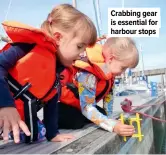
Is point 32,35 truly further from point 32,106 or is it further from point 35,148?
point 35,148

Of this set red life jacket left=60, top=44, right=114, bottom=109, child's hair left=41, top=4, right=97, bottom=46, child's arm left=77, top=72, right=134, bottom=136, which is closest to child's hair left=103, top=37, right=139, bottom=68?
red life jacket left=60, top=44, right=114, bottom=109

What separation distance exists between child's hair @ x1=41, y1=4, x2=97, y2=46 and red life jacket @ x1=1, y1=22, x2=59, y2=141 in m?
0.18

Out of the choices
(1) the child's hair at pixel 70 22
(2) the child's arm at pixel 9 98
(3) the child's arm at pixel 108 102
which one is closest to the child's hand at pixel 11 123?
(2) the child's arm at pixel 9 98

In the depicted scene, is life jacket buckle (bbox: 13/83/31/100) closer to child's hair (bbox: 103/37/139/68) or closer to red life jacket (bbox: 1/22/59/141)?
red life jacket (bbox: 1/22/59/141)

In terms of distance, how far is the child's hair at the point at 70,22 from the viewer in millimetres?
2336

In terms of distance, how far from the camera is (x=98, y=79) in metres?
3.31

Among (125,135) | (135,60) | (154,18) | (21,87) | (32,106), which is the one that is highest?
(154,18)

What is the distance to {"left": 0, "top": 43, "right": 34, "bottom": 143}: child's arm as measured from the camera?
153cm

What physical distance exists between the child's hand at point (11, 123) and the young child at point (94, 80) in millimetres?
1374

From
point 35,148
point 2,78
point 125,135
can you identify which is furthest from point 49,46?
point 125,135

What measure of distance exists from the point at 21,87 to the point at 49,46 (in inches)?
14.7

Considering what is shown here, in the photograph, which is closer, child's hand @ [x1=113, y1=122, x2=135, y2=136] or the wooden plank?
the wooden plank

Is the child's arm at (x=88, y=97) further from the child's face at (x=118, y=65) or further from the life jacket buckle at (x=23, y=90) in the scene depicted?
the life jacket buckle at (x=23, y=90)

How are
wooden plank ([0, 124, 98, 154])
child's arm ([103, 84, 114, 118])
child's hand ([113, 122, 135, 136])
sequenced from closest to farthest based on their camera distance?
wooden plank ([0, 124, 98, 154]) → child's hand ([113, 122, 135, 136]) → child's arm ([103, 84, 114, 118])
